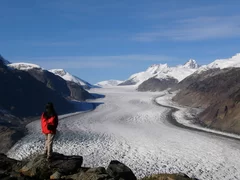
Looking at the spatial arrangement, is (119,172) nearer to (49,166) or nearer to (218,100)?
(49,166)

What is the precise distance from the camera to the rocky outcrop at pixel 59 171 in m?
11.1

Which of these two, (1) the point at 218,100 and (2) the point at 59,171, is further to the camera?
(1) the point at 218,100

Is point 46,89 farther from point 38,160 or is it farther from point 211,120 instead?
point 38,160

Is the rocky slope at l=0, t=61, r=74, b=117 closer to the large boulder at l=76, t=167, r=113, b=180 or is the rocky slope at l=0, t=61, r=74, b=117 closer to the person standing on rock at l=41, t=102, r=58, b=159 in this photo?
the person standing on rock at l=41, t=102, r=58, b=159

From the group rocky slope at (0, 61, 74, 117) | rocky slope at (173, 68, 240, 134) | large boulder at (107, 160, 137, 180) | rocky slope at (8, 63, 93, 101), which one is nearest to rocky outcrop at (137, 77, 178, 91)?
rocky slope at (8, 63, 93, 101)

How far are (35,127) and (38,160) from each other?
34.2 meters

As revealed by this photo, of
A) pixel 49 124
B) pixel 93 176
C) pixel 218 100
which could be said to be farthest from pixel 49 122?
pixel 218 100

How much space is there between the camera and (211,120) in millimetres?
47438

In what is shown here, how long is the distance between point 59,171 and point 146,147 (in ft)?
71.6

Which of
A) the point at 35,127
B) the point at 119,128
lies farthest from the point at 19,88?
the point at 119,128

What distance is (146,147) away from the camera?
32.8 meters

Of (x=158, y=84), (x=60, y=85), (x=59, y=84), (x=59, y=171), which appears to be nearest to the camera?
(x=59, y=171)

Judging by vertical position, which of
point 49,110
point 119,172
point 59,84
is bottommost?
point 119,172

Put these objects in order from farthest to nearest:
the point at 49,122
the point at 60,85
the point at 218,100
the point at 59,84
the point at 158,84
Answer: the point at 158,84
the point at 59,84
the point at 60,85
the point at 218,100
the point at 49,122
